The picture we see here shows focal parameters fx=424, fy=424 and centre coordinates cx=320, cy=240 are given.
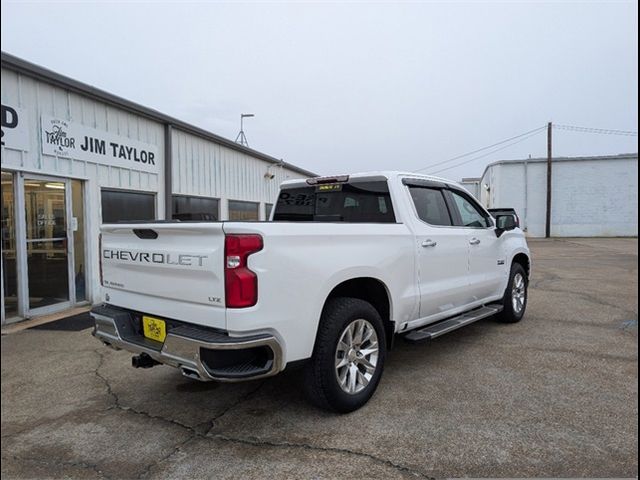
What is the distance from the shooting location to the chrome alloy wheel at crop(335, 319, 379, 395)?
10.5ft

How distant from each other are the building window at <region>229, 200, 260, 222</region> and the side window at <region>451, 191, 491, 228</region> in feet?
26.8

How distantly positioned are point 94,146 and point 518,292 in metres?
7.32

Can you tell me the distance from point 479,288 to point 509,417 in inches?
77.1

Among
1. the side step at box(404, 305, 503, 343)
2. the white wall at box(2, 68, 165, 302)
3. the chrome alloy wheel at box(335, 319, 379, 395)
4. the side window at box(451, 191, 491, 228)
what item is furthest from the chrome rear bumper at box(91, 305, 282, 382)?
the white wall at box(2, 68, 165, 302)

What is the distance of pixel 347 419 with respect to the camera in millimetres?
3125

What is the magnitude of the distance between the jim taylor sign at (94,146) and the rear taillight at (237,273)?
18.6 feet

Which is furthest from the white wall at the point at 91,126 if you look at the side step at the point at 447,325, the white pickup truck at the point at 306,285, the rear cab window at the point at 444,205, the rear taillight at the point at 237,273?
the side step at the point at 447,325

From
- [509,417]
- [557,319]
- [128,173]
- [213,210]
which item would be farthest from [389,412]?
[213,210]

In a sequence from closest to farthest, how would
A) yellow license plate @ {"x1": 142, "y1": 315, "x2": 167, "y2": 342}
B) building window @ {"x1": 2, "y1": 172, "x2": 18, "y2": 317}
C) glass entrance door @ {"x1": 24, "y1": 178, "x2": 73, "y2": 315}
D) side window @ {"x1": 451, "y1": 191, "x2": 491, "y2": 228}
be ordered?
yellow license plate @ {"x1": 142, "y1": 315, "x2": 167, "y2": 342}
side window @ {"x1": 451, "y1": 191, "x2": 491, "y2": 228}
building window @ {"x1": 2, "y1": 172, "x2": 18, "y2": 317}
glass entrance door @ {"x1": 24, "y1": 178, "x2": 73, "y2": 315}

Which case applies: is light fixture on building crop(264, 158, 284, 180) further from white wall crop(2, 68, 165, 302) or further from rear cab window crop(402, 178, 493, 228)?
rear cab window crop(402, 178, 493, 228)

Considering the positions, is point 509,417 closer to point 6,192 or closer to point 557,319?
point 557,319

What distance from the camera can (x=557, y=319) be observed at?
20.1 ft

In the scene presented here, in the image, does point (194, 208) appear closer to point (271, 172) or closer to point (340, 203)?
point (271, 172)

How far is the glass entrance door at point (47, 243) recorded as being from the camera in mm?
6512
